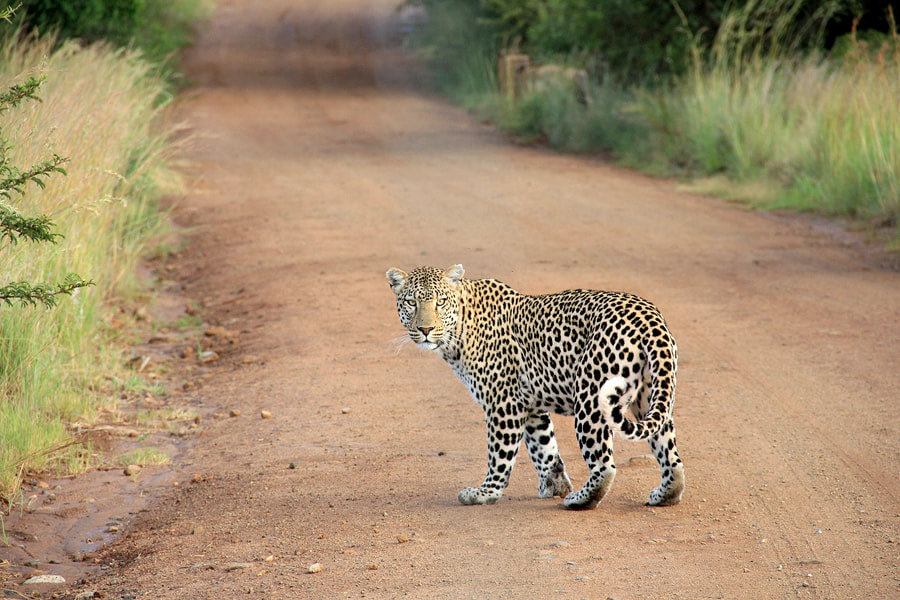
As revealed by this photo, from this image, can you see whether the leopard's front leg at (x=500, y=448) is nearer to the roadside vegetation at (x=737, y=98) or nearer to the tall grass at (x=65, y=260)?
the tall grass at (x=65, y=260)

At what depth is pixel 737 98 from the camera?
17.0 metres

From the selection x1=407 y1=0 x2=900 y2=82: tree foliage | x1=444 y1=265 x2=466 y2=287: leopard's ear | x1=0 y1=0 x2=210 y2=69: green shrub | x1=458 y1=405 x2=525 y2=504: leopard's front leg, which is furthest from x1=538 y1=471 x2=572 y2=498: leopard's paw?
x1=407 y1=0 x2=900 y2=82: tree foliage

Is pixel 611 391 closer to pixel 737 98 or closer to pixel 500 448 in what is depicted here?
pixel 500 448

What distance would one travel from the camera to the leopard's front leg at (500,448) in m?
5.86

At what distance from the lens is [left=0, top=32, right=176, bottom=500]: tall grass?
23.8ft

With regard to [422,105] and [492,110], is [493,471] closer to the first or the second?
[492,110]

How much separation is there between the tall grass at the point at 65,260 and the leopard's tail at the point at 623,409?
3.10 metres

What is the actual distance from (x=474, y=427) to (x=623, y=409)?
207 cm

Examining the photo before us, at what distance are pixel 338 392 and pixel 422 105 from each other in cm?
1972

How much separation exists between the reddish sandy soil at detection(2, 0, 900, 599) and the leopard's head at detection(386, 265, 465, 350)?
2.94 feet

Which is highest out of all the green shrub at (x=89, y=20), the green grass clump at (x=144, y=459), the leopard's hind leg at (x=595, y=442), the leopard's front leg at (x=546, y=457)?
the green shrub at (x=89, y=20)

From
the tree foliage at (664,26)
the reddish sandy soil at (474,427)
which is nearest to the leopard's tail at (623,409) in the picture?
the reddish sandy soil at (474,427)

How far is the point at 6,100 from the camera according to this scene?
5891 mm

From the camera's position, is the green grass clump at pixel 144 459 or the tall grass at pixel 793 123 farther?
the tall grass at pixel 793 123
